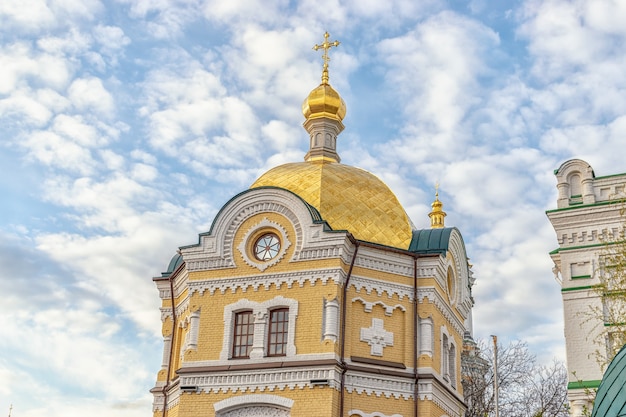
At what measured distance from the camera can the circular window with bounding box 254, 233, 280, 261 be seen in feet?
70.6

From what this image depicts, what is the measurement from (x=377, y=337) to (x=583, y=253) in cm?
551

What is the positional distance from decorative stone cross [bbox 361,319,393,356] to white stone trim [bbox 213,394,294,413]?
8.49 ft

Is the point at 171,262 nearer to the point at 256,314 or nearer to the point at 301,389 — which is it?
the point at 256,314

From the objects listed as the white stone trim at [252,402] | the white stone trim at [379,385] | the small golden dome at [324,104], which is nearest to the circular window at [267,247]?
the white stone trim at [252,402]

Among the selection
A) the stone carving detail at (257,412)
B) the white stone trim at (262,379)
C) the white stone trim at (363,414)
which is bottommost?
the stone carving detail at (257,412)

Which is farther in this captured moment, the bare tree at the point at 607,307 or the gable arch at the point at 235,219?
the gable arch at the point at 235,219

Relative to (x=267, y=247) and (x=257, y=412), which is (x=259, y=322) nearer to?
(x=267, y=247)

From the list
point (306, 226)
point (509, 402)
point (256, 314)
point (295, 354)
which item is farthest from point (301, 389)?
point (509, 402)

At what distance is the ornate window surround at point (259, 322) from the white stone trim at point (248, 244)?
0.97m

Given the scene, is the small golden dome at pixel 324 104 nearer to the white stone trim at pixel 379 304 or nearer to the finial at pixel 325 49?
the finial at pixel 325 49

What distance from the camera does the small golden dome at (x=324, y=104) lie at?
2728cm

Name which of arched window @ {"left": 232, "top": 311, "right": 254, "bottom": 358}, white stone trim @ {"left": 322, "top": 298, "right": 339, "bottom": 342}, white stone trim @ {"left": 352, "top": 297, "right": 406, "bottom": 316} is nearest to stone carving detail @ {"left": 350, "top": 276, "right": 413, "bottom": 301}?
white stone trim @ {"left": 352, "top": 297, "right": 406, "bottom": 316}

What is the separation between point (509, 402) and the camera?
32938mm

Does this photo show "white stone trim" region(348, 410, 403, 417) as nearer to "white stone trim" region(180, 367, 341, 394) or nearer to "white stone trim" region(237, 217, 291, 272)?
"white stone trim" region(180, 367, 341, 394)
